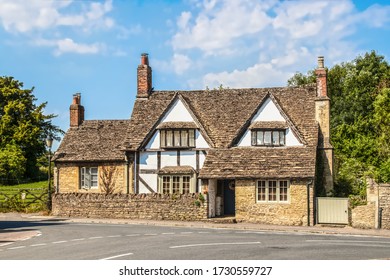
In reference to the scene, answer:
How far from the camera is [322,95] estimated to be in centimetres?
3756

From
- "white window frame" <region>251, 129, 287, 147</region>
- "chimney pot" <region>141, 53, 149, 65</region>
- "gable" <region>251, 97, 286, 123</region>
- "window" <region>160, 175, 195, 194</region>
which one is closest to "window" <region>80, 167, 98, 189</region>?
"window" <region>160, 175, 195, 194</region>

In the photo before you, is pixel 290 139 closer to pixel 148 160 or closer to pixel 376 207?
pixel 376 207

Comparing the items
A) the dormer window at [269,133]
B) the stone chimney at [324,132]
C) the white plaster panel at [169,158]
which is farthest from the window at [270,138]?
the white plaster panel at [169,158]

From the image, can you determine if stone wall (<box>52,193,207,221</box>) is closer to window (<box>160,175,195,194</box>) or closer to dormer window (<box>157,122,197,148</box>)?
window (<box>160,175,195,194</box>)

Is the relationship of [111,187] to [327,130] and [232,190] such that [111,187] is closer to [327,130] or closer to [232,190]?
[232,190]

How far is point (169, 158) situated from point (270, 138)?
22.1ft

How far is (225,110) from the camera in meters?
39.2

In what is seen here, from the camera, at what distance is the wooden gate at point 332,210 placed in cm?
3112

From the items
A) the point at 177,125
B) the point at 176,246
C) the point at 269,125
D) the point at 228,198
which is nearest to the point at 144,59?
the point at 177,125

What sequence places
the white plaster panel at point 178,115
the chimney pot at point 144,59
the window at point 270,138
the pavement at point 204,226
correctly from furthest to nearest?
the chimney pot at point 144,59 < the white plaster panel at point 178,115 < the window at point 270,138 < the pavement at point 204,226

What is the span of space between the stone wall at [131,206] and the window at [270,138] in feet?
19.4

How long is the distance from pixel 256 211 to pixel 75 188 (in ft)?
46.6

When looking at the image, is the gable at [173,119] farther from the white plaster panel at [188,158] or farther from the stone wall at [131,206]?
the stone wall at [131,206]
